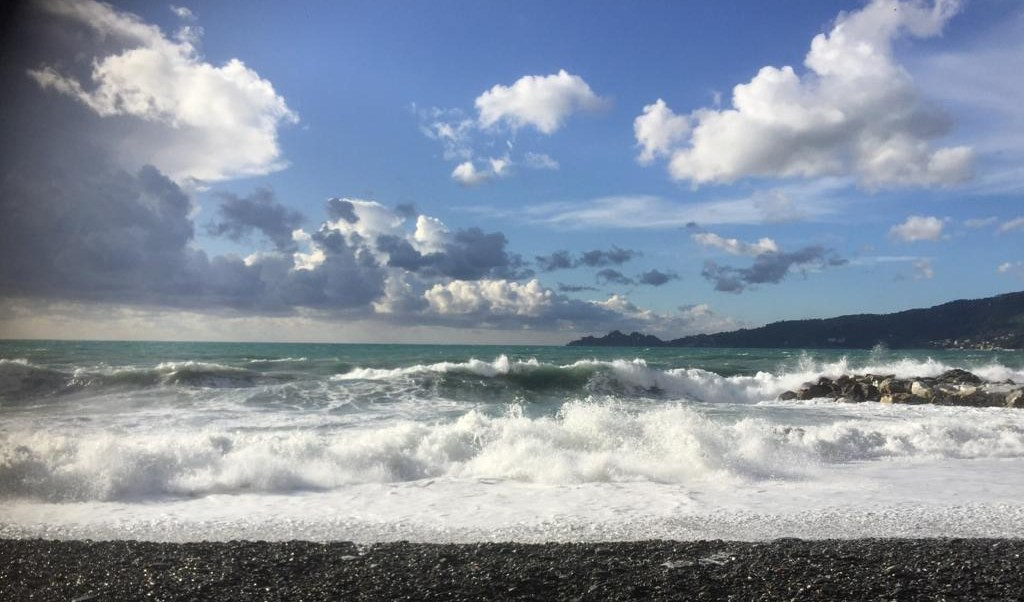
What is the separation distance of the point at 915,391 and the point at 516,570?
22.1 m

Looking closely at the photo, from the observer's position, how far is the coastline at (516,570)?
16.6 feet

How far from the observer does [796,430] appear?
42.9 feet

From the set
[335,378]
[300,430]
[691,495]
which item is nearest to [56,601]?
[691,495]

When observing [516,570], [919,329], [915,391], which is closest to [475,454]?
[516,570]

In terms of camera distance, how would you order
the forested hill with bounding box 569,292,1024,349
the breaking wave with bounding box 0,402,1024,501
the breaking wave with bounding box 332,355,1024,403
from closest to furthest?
1. the breaking wave with bounding box 0,402,1024,501
2. the breaking wave with bounding box 332,355,1024,403
3. the forested hill with bounding box 569,292,1024,349

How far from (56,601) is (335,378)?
65.1 ft

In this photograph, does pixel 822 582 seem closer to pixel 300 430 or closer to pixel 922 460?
pixel 922 460

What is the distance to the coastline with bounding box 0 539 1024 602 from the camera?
507cm

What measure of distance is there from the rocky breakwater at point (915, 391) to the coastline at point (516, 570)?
18.2 meters

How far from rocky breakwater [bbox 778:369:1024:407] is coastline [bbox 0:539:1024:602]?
59.8 ft

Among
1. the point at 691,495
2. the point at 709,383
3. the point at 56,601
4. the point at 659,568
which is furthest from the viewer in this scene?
the point at 709,383

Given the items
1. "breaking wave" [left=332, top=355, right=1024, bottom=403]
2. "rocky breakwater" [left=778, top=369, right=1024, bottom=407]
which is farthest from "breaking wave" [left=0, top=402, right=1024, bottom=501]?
"breaking wave" [left=332, top=355, right=1024, bottom=403]

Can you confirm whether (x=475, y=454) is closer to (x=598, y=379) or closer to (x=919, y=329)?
(x=598, y=379)

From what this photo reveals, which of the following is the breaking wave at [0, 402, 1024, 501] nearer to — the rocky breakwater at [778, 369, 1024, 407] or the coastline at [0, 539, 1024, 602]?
the coastline at [0, 539, 1024, 602]
